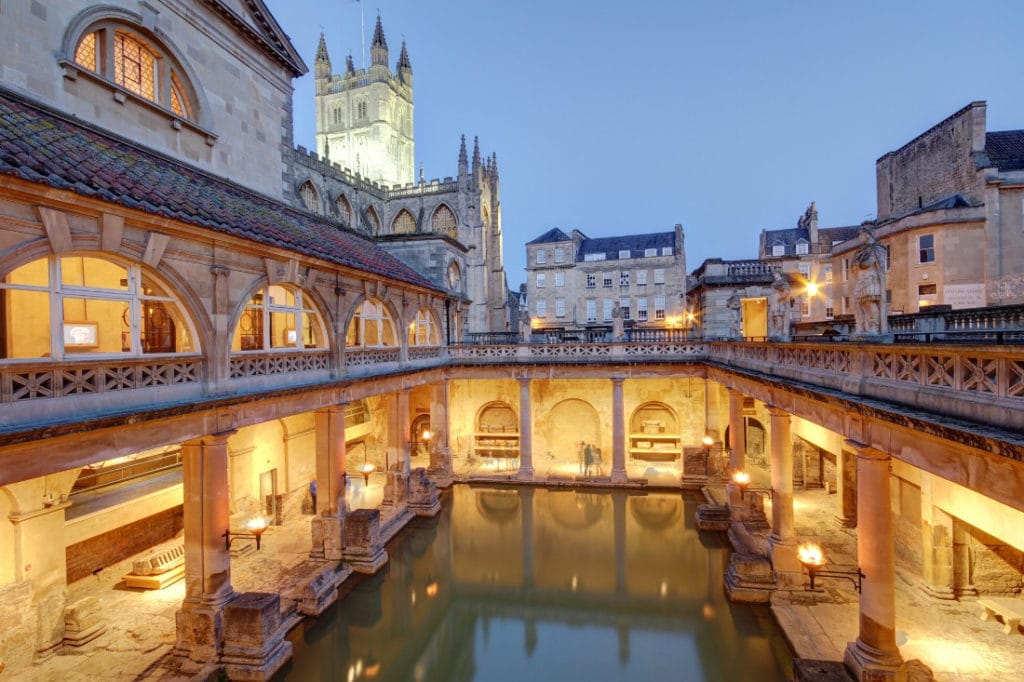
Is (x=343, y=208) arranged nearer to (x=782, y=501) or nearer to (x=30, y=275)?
(x=30, y=275)

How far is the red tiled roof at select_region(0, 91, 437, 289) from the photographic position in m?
8.03

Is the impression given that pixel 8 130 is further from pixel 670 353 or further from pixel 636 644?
pixel 670 353

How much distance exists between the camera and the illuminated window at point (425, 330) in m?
23.0

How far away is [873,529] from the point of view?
371 inches

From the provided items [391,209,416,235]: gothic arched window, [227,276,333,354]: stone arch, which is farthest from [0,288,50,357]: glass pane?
[391,209,416,235]: gothic arched window

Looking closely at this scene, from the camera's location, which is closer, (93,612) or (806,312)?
(93,612)

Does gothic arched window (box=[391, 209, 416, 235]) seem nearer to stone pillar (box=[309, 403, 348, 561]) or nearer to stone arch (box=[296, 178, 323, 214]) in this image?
stone arch (box=[296, 178, 323, 214])

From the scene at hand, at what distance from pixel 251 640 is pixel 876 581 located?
1270 cm

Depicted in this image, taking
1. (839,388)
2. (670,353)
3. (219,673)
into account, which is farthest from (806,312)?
(219,673)

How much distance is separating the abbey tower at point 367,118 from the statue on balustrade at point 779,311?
62.7m

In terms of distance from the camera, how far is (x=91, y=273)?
48.8ft

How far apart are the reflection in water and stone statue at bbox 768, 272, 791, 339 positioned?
7648 mm

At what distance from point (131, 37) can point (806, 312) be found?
153ft

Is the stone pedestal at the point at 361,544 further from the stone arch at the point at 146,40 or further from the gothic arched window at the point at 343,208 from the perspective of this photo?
the gothic arched window at the point at 343,208
